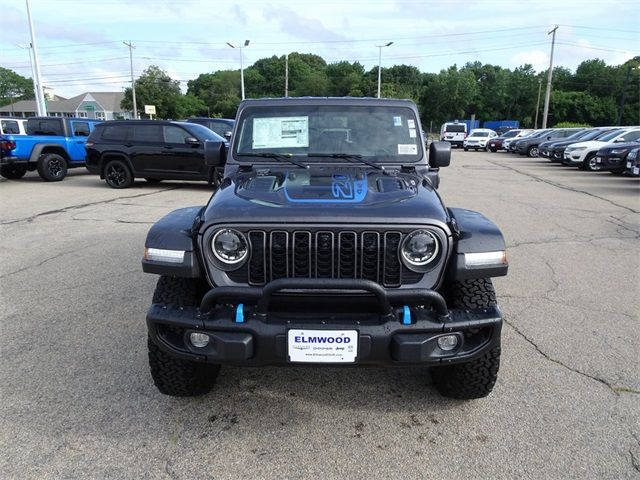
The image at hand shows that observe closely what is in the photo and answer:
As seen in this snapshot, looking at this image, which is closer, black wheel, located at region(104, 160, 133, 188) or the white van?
black wheel, located at region(104, 160, 133, 188)

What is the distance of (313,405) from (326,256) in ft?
3.32

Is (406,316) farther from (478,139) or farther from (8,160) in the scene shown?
(478,139)

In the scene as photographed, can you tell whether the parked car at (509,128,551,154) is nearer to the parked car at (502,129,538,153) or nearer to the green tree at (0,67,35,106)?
the parked car at (502,129,538,153)

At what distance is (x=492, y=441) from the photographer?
2609 millimetres

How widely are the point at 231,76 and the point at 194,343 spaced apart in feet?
313

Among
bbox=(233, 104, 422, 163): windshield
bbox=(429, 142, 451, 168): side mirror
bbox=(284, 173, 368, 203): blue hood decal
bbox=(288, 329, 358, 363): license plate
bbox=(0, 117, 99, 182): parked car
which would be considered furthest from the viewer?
bbox=(0, 117, 99, 182): parked car

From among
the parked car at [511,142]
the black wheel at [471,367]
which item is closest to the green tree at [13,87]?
the parked car at [511,142]

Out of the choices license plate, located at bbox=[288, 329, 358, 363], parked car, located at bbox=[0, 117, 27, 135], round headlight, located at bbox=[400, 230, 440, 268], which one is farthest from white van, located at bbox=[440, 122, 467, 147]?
license plate, located at bbox=[288, 329, 358, 363]

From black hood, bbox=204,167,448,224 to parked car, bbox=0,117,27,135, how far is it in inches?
546

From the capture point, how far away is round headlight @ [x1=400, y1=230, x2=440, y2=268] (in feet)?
8.30

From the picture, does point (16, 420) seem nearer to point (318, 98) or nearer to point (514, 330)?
point (318, 98)

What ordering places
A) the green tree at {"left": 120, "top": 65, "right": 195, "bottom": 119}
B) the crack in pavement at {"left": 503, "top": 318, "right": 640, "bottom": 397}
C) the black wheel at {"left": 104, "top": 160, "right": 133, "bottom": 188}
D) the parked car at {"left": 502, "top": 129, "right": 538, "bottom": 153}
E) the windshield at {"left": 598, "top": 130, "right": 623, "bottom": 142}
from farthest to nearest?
the green tree at {"left": 120, "top": 65, "right": 195, "bottom": 119} → the parked car at {"left": 502, "top": 129, "right": 538, "bottom": 153} → the windshield at {"left": 598, "top": 130, "right": 623, "bottom": 142} → the black wheel at {"left": 104, "top": 160, "right": 133, "bottom": 188} → the crack in pavement at {"left": 503, "top": 318, "right": 640, "bottom": 397}

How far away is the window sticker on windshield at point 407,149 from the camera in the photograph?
3727 mm

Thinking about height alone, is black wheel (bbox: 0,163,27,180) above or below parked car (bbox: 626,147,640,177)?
below
